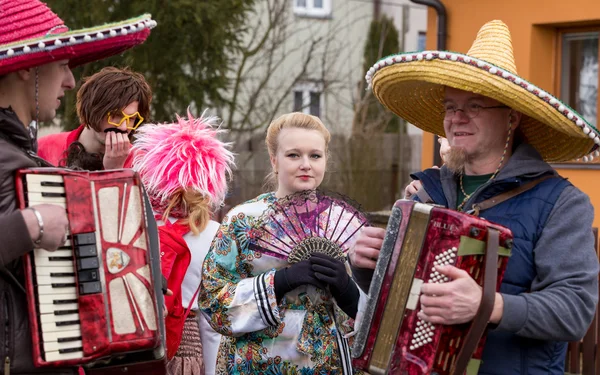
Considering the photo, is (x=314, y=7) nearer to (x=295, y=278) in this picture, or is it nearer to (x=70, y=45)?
(x=295, y=278)

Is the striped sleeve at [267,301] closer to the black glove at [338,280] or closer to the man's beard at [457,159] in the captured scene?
the black glove at [338,280]

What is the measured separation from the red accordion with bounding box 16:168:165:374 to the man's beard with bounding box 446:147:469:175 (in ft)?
4.06

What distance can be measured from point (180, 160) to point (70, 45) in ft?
5.64

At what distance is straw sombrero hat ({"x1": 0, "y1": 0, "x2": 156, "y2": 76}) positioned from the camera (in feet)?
10.1

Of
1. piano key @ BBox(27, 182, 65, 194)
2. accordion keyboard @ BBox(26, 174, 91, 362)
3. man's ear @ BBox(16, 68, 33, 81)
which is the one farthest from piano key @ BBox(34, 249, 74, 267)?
man's ear @ BBox(16, 68, 33, 81)

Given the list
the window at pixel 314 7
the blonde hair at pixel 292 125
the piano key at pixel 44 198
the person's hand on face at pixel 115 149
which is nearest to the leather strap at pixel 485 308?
the piano key at pixel 44 198

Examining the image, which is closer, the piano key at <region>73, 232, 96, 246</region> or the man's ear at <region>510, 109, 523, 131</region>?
the piano key at <region>73, 232, 96, 246</region>

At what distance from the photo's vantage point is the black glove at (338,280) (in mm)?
3809

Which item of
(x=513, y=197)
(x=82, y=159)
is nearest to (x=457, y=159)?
(x=513, y=197)

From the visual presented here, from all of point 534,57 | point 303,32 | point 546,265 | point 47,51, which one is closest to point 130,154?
point 47,51

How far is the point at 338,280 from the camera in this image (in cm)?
382

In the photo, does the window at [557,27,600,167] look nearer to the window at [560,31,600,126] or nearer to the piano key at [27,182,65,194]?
the window at [560,31,600,126]

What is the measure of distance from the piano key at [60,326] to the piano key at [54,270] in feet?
0.56

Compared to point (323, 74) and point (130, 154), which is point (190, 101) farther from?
point (130, 154)
